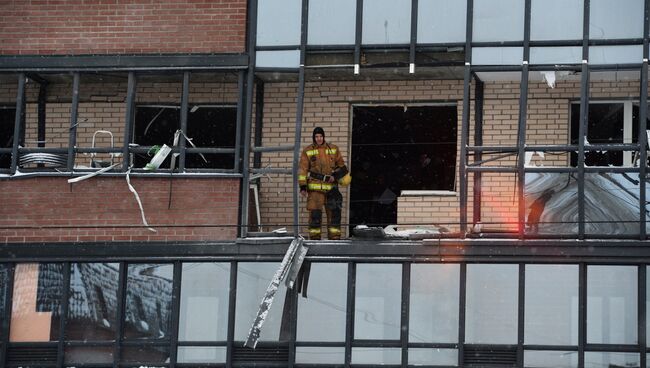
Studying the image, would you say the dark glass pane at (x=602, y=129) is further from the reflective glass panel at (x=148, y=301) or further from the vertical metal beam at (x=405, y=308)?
the reflective glass panel at (x=148, y=301)

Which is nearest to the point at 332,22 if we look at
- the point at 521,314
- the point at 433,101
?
the point at 433,101

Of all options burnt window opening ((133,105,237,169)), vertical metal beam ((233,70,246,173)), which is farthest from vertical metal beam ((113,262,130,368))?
vertical metal beam ((233,70,246,173))

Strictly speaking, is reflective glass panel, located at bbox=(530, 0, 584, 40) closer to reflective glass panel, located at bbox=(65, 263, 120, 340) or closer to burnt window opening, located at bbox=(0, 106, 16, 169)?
reflective glass panel, located at bbox=(65, 263, 120, 340)

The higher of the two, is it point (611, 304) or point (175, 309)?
point (611, 304)

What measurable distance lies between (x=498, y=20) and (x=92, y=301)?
21.3ft

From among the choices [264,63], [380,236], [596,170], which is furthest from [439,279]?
[264,63]

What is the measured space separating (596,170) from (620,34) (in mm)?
1763

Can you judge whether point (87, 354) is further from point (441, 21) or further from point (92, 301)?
point (441, 21)

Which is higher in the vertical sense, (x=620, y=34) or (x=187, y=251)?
(x=620, y=34)

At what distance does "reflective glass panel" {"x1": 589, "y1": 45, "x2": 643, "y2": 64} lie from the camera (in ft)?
62.5

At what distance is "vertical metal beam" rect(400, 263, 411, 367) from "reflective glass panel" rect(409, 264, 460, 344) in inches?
2.4

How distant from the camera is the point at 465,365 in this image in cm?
1902

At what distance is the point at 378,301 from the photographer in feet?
63.7

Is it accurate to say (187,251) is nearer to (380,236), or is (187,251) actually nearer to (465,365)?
(380,236)
